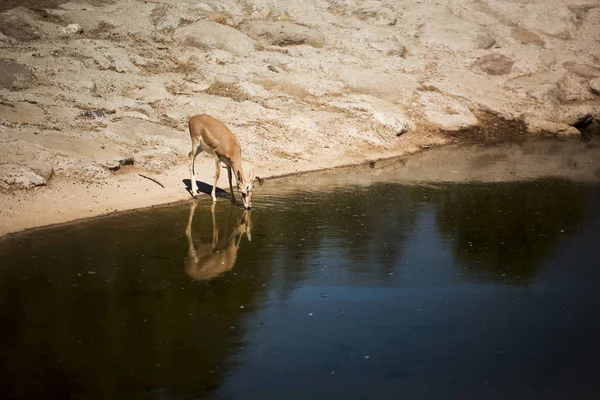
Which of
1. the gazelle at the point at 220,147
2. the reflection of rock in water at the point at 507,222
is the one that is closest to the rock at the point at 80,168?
the gazelle at the point at 220,147

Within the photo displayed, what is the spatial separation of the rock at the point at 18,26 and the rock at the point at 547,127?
19.1 m

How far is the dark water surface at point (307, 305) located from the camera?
8875 mm

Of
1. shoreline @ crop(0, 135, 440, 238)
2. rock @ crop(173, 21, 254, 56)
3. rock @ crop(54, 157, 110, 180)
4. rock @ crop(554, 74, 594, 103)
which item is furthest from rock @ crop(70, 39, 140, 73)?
rock @ crop(554, 74, 594, 103)

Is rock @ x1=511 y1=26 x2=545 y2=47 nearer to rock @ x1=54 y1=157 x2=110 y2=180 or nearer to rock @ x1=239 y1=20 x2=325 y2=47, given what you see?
rock @ x1=239 y1=20 x2=325 y2=47

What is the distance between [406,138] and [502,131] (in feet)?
15.4

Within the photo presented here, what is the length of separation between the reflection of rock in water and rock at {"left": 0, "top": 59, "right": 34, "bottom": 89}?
540 inches

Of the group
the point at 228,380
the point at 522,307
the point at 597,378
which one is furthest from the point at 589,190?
the point at 228,380

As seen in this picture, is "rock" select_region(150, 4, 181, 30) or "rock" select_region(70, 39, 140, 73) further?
"rock" select_region(150, 4, 181, 30)

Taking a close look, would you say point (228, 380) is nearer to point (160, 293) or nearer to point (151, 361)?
point (151, 361)

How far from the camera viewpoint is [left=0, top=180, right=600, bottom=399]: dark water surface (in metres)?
8.88

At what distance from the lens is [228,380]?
8852mm

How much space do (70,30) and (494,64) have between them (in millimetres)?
17792

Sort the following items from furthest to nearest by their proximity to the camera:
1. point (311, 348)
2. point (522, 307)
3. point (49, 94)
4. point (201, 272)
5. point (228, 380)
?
1. point (49, 94)
2. point (201, 272)
3. point (522, 307)
4. point (311, 348)
5. point (228, 380)

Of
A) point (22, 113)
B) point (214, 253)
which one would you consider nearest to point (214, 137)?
point (214, 253)
